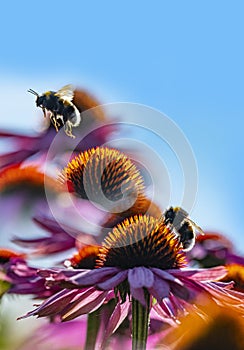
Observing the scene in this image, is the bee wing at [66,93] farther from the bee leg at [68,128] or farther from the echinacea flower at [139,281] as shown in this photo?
the echinacea flower at [139,281]

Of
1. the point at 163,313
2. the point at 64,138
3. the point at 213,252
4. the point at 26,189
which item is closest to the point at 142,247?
the point at 163,313

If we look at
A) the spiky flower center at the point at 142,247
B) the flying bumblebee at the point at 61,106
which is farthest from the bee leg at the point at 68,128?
the spiky flower center at the point at 142,247

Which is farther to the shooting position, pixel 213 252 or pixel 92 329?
pixel 213 252

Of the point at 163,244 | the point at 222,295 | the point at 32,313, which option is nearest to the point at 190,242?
the point at 163,244

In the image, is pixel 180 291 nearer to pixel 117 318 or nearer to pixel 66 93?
pixel 117 318

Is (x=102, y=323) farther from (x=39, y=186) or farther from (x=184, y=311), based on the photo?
(x=39, y=186)
